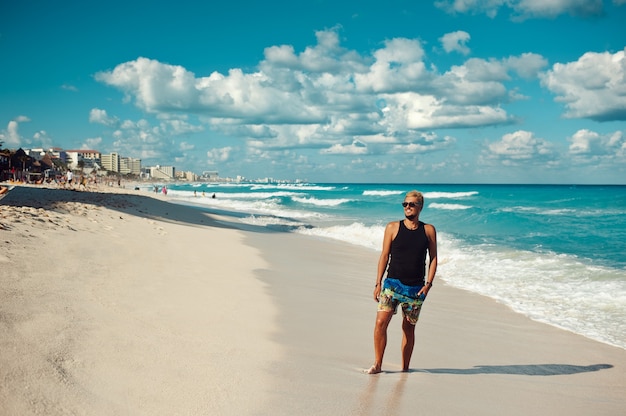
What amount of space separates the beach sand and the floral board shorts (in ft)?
2.19

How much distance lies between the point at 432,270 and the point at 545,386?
70.2 inches

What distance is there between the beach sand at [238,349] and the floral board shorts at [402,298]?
67 cm

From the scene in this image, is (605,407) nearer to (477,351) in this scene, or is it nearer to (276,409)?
(477,351)

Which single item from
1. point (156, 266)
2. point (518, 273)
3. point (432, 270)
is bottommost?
point (518, 273)

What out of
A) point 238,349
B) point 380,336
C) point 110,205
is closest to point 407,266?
point 380,336

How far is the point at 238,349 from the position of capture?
4516mm

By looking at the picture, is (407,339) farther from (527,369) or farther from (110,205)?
(110,205)

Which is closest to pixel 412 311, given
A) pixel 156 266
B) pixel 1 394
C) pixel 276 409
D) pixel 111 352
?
pixel 276 409

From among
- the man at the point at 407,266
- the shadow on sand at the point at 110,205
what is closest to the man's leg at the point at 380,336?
the man at the point at 407,266

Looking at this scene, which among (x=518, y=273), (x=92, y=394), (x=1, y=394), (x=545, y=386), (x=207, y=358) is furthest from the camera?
(x=518, y=273)

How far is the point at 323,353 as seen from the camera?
487 cm

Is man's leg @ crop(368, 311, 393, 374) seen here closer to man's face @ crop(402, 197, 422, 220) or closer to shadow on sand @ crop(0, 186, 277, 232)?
man's face @ crop(402, 197, 422, 220)

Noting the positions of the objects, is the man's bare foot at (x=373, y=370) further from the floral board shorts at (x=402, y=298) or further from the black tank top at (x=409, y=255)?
the black tank top at (x=409, y=255)

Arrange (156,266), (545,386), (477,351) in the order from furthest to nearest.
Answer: (156,266)
(477,351)
(545,386)
